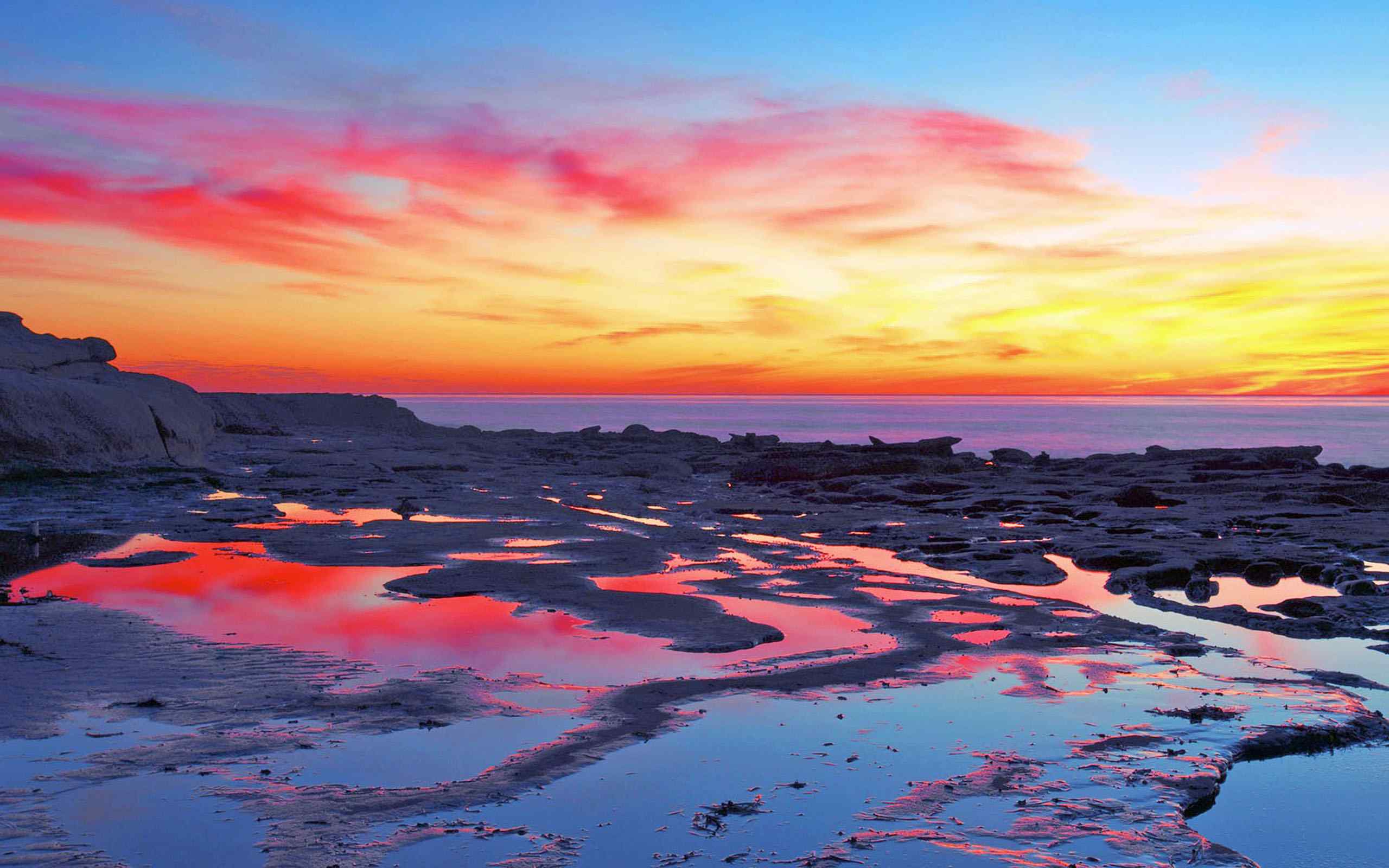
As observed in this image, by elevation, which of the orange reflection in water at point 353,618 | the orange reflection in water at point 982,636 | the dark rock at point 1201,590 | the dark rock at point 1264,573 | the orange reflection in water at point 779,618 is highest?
the dark rock at point 1264,573

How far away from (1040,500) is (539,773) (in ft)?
51.4

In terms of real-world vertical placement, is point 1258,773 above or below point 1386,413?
below

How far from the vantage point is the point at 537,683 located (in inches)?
269

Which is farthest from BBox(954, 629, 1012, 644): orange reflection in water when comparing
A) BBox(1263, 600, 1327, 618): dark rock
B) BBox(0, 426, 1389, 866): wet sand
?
BBox(1263, 600, 1327, 618): dark rock

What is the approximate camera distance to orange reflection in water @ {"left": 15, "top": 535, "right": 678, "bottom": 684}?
747 centimetres

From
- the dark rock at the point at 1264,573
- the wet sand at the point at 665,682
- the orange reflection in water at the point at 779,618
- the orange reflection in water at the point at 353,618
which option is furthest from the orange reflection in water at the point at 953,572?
the orange reflection in water at the point at 353,618

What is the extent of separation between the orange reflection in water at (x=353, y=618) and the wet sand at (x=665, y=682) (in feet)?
0.18

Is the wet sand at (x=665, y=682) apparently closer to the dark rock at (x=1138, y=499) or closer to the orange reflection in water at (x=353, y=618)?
the orange reflection in water at (x=353, y=618)

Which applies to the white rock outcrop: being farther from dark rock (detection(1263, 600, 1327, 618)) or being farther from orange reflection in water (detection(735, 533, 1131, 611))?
dark rock (detection(1263, 600, 1327, 618))

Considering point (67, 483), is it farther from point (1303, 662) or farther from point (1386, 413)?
point (1386, 413)

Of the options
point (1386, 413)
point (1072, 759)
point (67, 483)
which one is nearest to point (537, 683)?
point (1072, 759)

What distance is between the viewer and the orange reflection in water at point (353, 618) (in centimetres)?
747

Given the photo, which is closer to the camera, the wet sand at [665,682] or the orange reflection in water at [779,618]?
the wet sand at [665,682]

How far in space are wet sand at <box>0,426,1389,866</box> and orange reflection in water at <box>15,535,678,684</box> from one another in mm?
54
